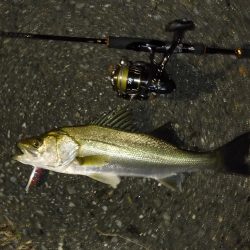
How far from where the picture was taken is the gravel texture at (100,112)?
13.9ft

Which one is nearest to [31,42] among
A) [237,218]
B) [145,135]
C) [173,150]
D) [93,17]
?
[93,17]

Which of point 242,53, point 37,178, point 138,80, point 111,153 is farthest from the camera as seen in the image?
point 242,53

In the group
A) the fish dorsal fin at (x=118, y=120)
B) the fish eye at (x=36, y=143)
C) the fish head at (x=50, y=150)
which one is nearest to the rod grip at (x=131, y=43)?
the fish dorsal fin at (x=118, y=120)

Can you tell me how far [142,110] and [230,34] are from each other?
1.66m

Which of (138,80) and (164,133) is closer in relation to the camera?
(138,80)

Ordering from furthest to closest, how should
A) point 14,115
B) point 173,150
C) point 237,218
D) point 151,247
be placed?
point 237,218 < point 151,247 < point 14,115 < point 173,150

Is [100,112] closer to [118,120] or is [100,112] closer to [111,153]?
[118,120]

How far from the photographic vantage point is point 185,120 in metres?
4.55

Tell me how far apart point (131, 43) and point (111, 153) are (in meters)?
1.15

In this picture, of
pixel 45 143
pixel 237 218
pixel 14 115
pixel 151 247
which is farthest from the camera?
pixel 237 218

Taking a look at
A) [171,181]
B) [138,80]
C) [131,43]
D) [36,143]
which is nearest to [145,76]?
[138,80]

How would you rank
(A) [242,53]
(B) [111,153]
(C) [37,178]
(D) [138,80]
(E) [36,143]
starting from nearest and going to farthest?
(E) [36,143], (B) [111,153], (D) [138,80], (C) [37,178], (A) [242,53]

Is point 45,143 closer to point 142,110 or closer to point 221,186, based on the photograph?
point 142,110

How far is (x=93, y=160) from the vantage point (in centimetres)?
366
